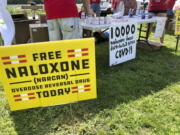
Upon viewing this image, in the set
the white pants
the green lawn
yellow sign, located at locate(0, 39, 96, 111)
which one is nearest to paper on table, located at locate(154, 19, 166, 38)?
the green lawn

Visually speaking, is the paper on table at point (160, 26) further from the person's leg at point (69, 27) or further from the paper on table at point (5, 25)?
the paper on table at point (5, 25)

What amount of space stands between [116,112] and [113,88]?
58cm

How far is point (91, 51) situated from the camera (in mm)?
1641

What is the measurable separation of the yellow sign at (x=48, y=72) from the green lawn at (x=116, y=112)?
344 mm

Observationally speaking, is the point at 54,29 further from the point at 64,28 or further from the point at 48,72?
the point at 48,72

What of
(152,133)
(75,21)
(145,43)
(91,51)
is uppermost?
(75,21)

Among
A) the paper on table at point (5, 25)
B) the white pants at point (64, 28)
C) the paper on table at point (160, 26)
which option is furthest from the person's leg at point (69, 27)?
the paper on table at point (160, 26)

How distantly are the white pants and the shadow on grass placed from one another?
0.89 metres

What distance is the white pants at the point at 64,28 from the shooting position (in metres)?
2.50

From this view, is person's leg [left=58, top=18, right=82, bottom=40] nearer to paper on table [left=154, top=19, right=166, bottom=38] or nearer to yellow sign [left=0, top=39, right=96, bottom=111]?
yellow sign [left=0, top=39, right=96, bottom=111]

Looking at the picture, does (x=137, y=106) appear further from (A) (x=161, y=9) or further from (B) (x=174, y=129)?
(A) (x=161, y=9)

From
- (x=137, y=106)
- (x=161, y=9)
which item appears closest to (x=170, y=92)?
(x=137, y=106)

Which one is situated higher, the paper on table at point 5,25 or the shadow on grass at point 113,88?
the paper on table at point 5,25

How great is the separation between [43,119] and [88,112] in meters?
0.55
